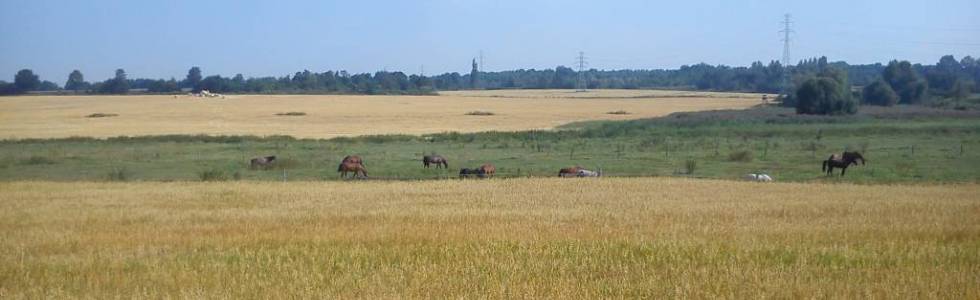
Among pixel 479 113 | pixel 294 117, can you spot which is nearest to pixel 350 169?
pixel 294 117

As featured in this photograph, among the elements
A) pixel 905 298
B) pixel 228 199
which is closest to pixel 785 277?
pixel 905 298

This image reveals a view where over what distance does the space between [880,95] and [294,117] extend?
2657 inches

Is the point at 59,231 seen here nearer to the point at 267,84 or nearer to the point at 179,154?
the point at 179,154

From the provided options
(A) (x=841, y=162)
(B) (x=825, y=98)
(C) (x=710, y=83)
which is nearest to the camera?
(A) (x=841, y=162)

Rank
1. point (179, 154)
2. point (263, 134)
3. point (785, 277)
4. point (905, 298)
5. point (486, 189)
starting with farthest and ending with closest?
point (263, 134) < point (179, 154) < point (486, 189) < point (785, 277) < point (905, 298)

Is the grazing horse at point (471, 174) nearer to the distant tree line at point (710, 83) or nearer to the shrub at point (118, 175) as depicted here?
the shrub at point (118, 175)

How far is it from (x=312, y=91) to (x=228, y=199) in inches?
5323

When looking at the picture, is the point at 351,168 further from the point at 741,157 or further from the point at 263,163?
the point at 741,157

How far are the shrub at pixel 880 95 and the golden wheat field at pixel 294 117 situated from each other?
53.9 feet

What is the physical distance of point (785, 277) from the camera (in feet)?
38.5

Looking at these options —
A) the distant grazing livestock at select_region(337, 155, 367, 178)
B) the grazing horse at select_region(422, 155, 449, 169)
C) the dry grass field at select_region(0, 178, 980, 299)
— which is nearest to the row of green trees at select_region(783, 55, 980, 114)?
the grazing horse at select_region(422, 155, 449, 169)

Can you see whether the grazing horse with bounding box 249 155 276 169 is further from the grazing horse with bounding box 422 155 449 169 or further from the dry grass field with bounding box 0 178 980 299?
the dry grass field with bounding box 0 178 980 299

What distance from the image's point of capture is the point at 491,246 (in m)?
14.5

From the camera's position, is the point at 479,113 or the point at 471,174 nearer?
the point at 471,174
